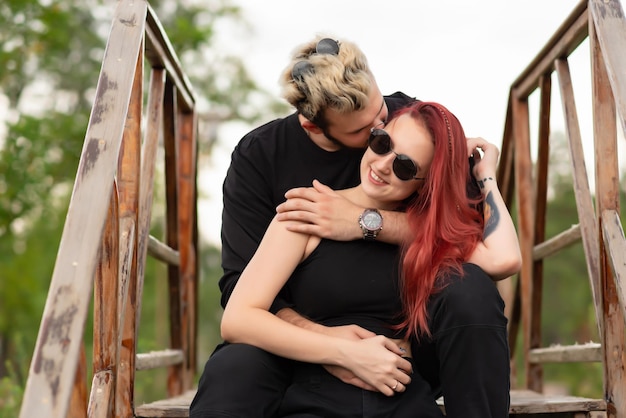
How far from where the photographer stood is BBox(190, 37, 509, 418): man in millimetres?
Answer: 2203

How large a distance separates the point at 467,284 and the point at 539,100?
1.65m

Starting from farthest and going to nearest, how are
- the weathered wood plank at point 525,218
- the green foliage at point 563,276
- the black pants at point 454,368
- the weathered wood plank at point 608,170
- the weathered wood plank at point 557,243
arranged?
the green foliage at point 563,276 < the weathered wood plank at point 525,218 < the weathered wood plank at point 557,243 < the weathered wood plank at point 608,170 < the black pants at point 454,368

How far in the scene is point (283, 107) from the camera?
51.8 feet

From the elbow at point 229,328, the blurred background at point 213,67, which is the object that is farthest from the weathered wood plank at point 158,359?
the blurred background at point 213,67

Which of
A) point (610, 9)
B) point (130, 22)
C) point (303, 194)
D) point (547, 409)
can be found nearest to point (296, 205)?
point (303, 194)

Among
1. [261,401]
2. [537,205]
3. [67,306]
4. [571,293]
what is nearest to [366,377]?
[261,401]

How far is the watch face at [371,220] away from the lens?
7.48 ft

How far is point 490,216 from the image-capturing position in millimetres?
2359

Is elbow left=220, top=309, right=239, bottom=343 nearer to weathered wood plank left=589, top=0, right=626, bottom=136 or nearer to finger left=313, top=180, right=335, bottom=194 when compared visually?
finger left=313, top=180, right=335, bottom=194

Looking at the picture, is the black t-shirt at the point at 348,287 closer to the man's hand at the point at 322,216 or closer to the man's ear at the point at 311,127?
the man's hand at the point at 322,216

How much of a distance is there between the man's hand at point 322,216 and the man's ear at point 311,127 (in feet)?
0.97

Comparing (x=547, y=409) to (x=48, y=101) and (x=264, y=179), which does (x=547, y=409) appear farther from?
Answer: (x=48, y=101)

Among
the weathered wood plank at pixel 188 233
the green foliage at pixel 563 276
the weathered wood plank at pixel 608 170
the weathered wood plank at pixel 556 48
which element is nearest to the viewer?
the weathered wood plank at pixel 608 170

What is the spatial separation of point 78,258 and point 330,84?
0.96 metres
